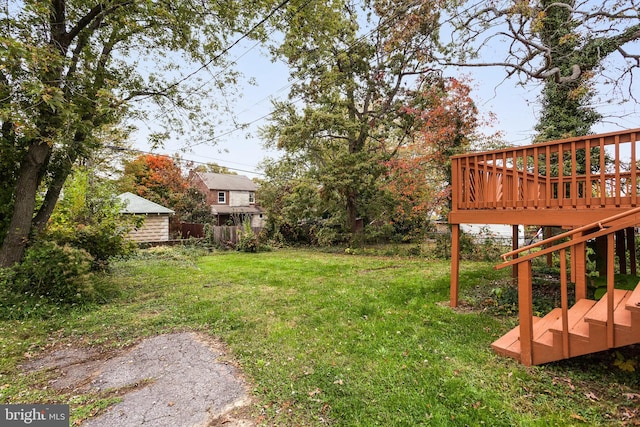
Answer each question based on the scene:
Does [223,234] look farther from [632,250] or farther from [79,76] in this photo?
[632,250]

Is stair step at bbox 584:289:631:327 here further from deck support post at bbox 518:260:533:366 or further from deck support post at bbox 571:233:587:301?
deck support post at bbox 518:260:533:366

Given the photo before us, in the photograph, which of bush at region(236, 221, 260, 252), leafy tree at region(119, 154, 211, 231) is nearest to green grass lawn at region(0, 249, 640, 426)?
bush at region(236, 221, 260, 252)

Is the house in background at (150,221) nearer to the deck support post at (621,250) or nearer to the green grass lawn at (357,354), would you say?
the green grass lawn at (357,354)

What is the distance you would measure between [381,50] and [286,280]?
10261 millimetres

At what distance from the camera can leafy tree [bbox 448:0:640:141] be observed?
7.79 meters

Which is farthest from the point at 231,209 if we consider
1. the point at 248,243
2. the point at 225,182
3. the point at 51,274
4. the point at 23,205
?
the point at 51,274

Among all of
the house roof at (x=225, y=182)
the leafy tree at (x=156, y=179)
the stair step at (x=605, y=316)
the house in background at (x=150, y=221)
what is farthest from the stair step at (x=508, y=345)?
the house roof at (x=225, y=182)

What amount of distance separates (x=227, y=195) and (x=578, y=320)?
27583mm

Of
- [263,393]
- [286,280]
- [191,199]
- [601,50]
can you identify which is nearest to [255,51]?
[286,280]

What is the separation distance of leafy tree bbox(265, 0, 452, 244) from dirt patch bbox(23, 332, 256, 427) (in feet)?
31.4

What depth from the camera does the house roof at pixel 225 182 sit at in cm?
2694

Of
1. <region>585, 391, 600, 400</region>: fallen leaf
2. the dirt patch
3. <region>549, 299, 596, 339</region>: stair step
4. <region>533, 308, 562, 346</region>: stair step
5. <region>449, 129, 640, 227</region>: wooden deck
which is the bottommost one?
the dirt patch

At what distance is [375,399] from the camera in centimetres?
244

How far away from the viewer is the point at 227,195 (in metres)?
27.8
